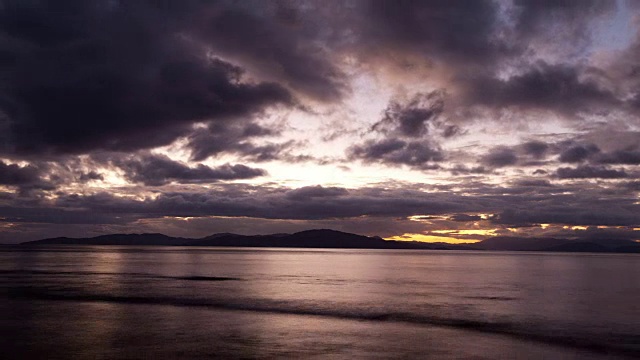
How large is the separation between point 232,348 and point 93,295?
25.8 meters

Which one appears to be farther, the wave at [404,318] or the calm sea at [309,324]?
the wave at [404,318]

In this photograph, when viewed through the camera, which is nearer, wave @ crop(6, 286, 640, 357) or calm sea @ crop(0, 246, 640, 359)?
calm sea @ crop(0, 246, 640, 359)

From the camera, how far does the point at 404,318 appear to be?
1371 inches

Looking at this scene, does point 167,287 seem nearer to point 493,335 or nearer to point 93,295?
point 93,295

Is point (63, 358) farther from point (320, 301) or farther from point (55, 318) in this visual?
point (320, 301)

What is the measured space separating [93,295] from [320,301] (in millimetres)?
18532

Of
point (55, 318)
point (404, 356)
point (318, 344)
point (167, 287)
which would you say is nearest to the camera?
point (404, 356)

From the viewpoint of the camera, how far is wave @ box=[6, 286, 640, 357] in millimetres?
27391

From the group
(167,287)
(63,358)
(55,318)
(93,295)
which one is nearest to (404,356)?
(63,358)

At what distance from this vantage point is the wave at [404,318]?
27.4 metres

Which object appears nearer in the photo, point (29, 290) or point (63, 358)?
point (63, 358)

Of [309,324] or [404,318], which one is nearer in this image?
[309,324]

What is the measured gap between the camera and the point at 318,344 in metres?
25.5

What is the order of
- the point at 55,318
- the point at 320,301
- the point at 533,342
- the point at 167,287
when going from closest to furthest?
the point at 533,342 → the point at 55,318 → the point at 320,301 → the point at 167,287
